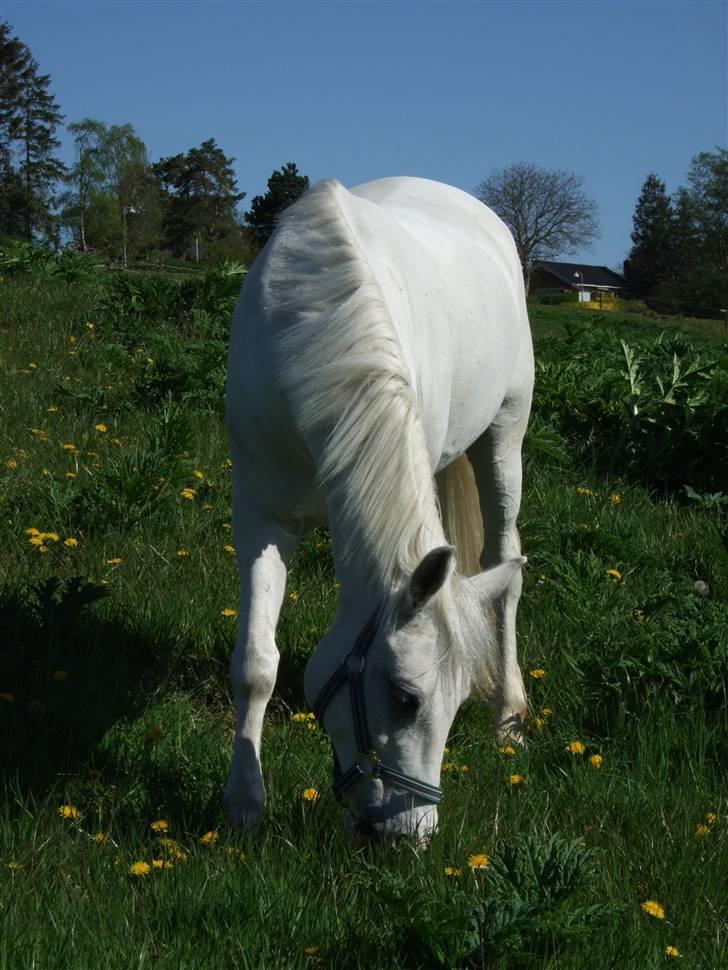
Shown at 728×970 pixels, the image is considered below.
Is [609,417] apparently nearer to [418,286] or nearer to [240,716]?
[418,286]

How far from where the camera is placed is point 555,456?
265 inches

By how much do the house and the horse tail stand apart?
85781mm

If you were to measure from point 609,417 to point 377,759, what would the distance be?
5.28m

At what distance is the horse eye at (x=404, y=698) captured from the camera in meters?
2.63

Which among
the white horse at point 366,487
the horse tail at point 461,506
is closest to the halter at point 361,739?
the white horse at point 366,487

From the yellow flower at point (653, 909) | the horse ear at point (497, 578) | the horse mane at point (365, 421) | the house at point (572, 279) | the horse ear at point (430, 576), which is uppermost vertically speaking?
the house at point (572, 279)

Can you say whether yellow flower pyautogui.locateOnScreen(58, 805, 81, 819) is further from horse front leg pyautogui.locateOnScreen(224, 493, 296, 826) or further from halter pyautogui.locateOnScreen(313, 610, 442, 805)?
halter pyautogui.locateOnScreen(313, 610, 442, 805)

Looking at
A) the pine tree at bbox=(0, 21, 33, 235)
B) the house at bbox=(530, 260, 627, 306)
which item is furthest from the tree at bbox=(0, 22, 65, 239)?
the house at bbox=(530, 260, 627, 306)

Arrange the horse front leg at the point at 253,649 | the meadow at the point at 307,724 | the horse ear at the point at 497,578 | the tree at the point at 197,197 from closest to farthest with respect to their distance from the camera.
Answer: the meadow at the point at 307,724, the horse ear at the point at 497,578, the horse front leg at the point at 253,649, the tree at the point at 197,197

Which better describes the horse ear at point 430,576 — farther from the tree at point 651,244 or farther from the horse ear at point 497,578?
the tree at point 651,244

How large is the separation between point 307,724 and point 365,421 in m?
1.35

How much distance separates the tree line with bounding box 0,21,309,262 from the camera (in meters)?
59.9

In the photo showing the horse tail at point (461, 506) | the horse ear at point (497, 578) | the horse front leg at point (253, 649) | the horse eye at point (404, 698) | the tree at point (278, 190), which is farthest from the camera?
the tree at point (278, 190)

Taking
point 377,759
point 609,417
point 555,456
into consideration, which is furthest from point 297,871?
point 609,417
